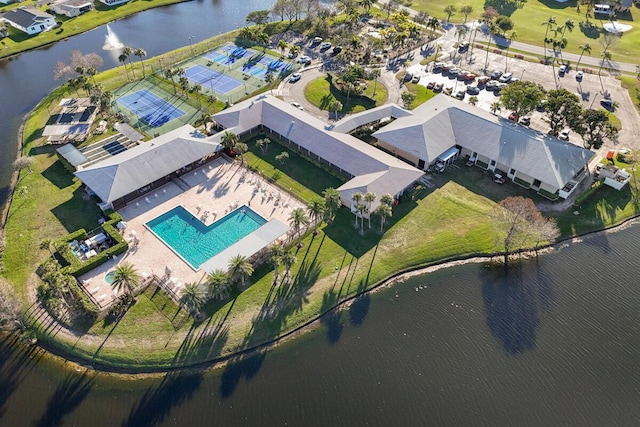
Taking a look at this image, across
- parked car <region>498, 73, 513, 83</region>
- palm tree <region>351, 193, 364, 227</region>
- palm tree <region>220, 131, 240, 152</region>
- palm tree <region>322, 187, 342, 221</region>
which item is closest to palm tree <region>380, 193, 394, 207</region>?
palm tree <region>351, 193, 364, 227</region>

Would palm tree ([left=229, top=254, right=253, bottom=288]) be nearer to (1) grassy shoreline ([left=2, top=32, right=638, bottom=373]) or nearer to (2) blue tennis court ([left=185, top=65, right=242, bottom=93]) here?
(1) grassy shoreline ([left=2, top=32, right=638, bottom=373])

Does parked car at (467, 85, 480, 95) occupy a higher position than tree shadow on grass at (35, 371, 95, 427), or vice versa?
parked car at (467, 85, 480, 95)

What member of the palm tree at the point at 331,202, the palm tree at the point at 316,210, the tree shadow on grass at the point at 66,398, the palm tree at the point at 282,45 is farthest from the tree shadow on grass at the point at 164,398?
the palm tree at the point at 282,45

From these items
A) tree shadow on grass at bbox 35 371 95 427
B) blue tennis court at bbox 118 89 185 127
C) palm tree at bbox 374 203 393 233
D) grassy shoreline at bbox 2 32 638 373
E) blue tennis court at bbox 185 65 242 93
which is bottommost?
tree shadow on grass at bbox 35 371 95 427

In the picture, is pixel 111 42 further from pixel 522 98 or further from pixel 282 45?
pixel 522 98

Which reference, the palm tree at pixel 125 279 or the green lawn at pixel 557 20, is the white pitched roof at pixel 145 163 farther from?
the green lawn at pixel 557 20

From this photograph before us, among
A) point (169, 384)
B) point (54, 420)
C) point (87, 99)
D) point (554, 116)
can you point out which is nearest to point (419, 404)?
point (169, 384)
